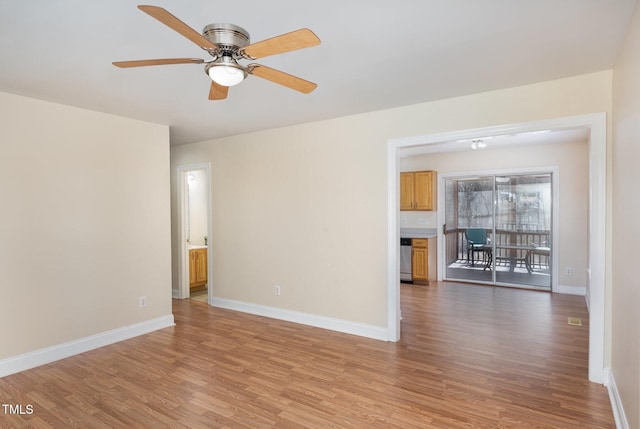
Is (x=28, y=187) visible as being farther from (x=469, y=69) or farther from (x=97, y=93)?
(x=469, y=69)

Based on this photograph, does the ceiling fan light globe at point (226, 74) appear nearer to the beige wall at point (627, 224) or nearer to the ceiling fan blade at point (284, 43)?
the ceiling fan blade at point (284, 43)

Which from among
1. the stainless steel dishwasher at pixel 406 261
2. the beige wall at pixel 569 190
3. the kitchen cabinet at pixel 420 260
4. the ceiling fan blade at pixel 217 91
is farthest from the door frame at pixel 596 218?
the stainless steel dishwasher at pixel 406 261

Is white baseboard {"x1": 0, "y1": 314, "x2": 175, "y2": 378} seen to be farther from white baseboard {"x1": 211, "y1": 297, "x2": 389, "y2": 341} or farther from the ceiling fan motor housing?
the ceiling fan motor housing

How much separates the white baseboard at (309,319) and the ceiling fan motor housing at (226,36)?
10.5ft

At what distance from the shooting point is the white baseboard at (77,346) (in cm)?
324

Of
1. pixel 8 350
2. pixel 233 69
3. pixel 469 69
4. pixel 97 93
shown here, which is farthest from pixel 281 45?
pixel 8 350

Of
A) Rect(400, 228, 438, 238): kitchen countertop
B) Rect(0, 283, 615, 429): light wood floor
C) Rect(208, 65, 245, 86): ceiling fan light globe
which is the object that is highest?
Rect(208, 65, 245, 86): ceiling fan light globe

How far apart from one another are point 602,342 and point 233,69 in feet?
→ 11.1

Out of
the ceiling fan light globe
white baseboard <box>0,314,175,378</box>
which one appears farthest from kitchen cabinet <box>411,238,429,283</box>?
the ceiling fan light globe

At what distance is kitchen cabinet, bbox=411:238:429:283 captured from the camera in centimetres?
683

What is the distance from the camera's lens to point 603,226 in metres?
2.82

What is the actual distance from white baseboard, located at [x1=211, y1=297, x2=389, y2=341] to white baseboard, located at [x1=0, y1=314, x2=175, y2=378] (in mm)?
928

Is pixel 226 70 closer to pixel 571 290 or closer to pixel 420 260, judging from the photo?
pixel 420 260

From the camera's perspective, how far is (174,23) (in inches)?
59.2
